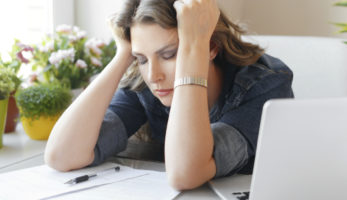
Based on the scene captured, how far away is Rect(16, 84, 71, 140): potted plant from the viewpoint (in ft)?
4.54

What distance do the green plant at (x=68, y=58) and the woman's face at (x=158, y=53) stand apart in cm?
55

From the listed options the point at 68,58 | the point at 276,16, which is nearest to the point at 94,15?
the point at 68,58

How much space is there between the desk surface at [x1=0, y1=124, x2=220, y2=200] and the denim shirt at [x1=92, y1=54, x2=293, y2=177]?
0.07 meters

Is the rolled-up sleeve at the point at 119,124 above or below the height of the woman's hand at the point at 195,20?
below

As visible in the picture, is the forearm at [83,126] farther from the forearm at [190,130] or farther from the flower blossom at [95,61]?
the flower blossom at [95,61]

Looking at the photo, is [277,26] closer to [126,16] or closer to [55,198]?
[126,16]

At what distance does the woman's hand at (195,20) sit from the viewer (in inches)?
42.3

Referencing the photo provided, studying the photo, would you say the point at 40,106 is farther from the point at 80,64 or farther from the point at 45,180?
the point at 45,180

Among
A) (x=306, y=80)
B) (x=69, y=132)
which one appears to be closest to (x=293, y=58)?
(x=306, y=80)

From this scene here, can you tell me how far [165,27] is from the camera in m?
1.08

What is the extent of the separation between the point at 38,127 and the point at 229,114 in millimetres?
631

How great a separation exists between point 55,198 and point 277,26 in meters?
1.88

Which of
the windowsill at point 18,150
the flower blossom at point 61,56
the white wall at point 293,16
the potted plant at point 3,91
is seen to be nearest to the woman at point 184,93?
the windowsill at point 18,150

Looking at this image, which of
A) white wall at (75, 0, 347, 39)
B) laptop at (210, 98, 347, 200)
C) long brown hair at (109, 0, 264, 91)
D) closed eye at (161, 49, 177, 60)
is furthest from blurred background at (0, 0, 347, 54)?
laptop at (210, 98, 347, 200)
